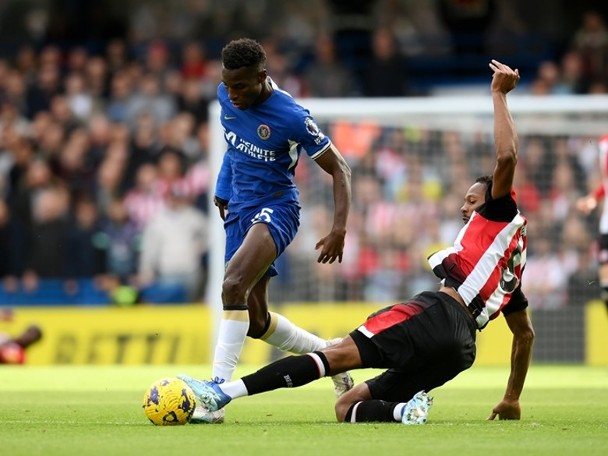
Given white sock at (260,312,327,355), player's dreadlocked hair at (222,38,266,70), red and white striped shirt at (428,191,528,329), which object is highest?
player's dreadlocked hair at (222,38,266,70)

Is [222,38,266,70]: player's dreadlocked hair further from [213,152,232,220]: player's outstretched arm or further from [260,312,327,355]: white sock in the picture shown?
[260,312,327,355]: white sock

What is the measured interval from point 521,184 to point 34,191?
685 centimetres

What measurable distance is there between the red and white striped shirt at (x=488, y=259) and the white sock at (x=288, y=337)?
172cm

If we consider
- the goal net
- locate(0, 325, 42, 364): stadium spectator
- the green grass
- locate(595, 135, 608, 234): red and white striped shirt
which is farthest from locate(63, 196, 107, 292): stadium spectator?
locate(595, 135, 608, 234): red and white striped shirt

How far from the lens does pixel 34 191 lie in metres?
19.0

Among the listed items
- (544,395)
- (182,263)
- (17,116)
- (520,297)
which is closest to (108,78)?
(17,116)

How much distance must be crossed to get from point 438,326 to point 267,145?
1.78m

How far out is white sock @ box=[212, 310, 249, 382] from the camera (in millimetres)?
8078

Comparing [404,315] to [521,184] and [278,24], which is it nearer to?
[521,184]

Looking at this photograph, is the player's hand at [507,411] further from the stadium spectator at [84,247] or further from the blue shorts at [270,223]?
the stadium spectator at [84,247]

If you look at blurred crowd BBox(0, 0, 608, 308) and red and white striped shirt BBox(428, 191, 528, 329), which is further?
blurred crowd BBox(0, 0, 608, 308)

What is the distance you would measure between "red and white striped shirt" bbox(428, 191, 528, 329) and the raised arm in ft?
0.52

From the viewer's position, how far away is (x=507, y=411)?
26.7 ft

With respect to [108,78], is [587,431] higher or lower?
lower
